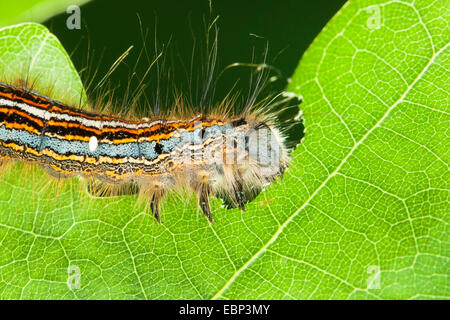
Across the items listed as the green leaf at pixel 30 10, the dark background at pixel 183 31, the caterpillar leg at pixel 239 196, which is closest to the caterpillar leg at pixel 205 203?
the caterpillar leg at pixel 239 196

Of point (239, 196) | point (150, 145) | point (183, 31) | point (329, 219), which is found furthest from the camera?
point (183, 31)

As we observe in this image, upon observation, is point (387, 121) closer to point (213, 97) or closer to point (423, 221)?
point (423, 221)

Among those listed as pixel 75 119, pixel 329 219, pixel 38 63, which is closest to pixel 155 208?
pixel 75 119

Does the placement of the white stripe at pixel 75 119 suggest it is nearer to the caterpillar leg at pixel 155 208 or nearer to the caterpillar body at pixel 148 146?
the caterpillar body at pixel 148 146

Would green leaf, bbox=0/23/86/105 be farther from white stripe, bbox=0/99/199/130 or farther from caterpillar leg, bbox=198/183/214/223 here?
caterpillar leg, bbox=198/183/214/223

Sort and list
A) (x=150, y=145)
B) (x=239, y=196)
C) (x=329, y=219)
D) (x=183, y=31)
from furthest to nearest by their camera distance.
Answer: (x=183, y=31)
(x=150, y=145)
(x=239, y=196)
(x=329, y=219)

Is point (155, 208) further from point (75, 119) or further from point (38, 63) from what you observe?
point (38, 63)

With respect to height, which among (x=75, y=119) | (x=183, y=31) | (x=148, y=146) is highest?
(x=183, y=31)
